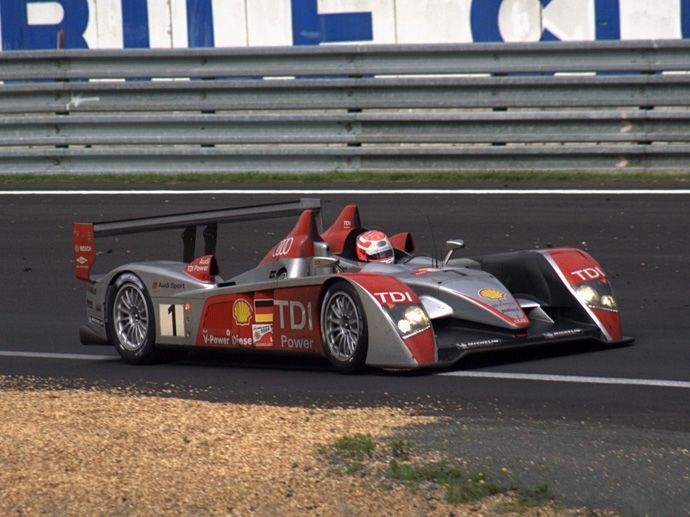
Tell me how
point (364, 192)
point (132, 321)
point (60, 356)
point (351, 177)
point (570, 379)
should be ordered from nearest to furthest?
point (570, 379)
point (132, 321)
point (60, 356)
point (364, 192)
point (351, 177)

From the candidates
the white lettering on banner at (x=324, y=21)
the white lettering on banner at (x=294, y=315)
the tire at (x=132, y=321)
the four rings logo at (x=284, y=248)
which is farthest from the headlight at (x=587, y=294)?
the white lettering on banner at (x=324, y=21)

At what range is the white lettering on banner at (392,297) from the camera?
808 cm

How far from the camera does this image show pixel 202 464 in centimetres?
596

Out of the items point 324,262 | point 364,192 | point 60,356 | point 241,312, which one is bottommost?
point 60,356

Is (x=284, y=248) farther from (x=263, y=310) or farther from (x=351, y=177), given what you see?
(x=351, y=177)

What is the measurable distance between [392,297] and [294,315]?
2.61 ft

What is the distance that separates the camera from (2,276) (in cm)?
1281

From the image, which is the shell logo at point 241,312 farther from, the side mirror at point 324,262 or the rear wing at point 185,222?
the rear wing at point 185,222

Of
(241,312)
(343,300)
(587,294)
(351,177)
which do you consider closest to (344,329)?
(343,300)

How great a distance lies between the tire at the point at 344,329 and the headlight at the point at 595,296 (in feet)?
4.92

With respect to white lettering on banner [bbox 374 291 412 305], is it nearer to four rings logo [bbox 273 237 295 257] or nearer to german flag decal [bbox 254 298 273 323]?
german flag decal [bbox 254 298 273 323]

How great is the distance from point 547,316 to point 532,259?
1.50ft

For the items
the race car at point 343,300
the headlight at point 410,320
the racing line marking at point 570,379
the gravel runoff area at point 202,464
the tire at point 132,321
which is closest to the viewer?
the gravel runoff area at point 202,464

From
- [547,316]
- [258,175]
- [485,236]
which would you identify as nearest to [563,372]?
[547,316]
